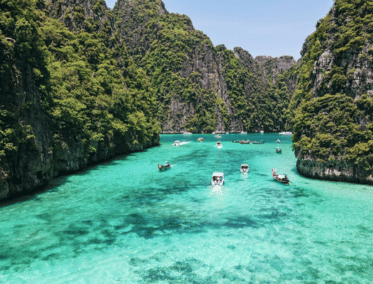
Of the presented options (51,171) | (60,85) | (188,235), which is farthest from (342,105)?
(60,85)

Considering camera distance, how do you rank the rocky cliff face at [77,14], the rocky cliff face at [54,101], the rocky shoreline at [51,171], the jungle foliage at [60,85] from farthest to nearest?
the rocky cliff face at [77,14] < the rocky shoreline at [51,171] < the rocky cliff face at [54,101] < the jungle foliage at [60,85]

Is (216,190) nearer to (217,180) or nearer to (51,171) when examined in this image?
(217,180)

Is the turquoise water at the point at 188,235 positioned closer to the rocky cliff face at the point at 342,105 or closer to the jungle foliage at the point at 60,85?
the rocky cliff face at the point at 342,105

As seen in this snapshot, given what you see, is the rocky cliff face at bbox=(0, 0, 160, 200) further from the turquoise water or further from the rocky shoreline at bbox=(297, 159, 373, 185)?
the rocky shoreline at bbox=(297, 159, 373, 185)

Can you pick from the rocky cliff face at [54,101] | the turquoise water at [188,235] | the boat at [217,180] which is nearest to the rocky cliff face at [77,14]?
the rocky cliff face at [54,101]

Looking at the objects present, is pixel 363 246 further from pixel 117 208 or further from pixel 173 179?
pixel 173 179

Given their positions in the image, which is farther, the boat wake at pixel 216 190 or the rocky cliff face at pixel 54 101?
the boat wake at pixel 216 190

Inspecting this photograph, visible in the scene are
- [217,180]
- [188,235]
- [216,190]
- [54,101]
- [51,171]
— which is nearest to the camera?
[188,235]
